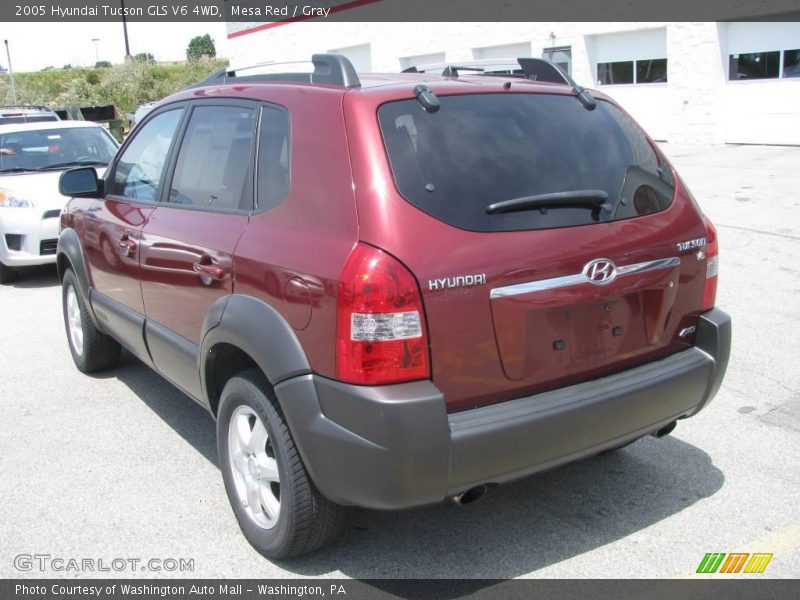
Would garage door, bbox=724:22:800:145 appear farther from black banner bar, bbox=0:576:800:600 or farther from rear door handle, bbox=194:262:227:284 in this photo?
rear door handle, bbox=194:262:227:284

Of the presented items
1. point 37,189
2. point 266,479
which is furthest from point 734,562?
point 37,189

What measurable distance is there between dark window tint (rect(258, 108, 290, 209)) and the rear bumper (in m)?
0.78

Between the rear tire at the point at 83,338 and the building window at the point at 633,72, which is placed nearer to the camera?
the rear tire at the point at 83,338

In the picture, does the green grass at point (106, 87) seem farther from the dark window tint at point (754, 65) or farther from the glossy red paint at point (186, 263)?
the glossy red paint at point (186, 263)

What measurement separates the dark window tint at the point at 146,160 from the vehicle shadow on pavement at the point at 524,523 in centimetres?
150

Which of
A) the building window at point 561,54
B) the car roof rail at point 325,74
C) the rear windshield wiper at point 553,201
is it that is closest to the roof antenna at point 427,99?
the car roof rail at point 325,74

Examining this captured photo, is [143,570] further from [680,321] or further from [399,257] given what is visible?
[680,321]

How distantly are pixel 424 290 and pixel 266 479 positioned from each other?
1.14 m

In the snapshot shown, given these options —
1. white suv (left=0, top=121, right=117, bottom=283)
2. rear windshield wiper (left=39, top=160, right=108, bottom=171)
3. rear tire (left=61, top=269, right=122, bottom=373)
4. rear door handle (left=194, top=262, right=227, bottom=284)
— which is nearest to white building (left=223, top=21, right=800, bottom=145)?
white suv (left=0, top=121, right=117, bottom=283)

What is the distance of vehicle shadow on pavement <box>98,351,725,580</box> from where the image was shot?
3.31 meters

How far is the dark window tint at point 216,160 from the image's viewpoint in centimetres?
354

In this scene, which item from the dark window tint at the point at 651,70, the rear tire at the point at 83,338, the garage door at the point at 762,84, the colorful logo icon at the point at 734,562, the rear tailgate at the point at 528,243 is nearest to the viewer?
the rear tailgate at the point at 528,243

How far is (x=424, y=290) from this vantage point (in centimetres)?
275

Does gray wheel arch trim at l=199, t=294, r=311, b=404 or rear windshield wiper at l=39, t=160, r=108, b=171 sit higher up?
rear windshield wiper at l=39, t=160, r=108, b=171
